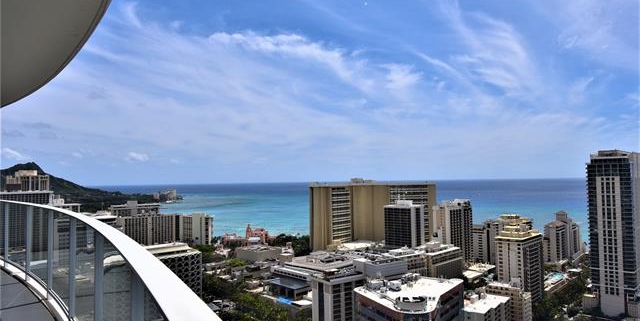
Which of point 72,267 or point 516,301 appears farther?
point 516,301

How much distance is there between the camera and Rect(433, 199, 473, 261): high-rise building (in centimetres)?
1304

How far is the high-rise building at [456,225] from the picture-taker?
1304 centimetres

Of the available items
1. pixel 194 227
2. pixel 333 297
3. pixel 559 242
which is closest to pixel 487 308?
pixel 333 297

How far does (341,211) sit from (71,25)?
1426 centimetres

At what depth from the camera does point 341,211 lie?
15.0 meters

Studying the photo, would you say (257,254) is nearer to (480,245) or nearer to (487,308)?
(487,308)

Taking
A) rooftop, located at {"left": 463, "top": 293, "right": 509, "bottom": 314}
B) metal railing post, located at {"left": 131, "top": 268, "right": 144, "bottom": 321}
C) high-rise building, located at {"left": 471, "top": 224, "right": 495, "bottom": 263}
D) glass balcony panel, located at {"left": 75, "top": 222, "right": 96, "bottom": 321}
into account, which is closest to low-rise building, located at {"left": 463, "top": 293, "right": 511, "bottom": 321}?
rooftop, located at {"left": 463, "top": 293, "right": 509, "bottom": 314}

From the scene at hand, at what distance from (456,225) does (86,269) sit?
1369cm

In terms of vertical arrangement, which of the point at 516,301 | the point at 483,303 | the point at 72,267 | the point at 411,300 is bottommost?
the point at 516,301

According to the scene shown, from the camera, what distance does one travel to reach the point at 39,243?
44.4 inches

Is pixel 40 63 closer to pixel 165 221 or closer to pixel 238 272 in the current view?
pixel 238 272

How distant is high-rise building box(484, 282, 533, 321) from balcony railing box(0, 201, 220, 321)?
29.1 ft

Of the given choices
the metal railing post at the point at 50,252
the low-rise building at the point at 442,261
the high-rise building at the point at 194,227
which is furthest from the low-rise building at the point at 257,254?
the metal railing post at the point at 50,252

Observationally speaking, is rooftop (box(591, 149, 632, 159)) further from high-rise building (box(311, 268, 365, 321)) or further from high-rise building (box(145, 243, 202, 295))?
high-rise building (box(145, 243, 202, 295))
